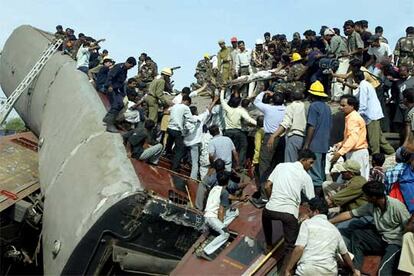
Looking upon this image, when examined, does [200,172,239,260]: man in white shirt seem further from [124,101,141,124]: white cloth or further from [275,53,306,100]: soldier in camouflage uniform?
[275,53,306,100]: soldier in camouflage uniform

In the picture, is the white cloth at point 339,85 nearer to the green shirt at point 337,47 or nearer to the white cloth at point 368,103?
the green shirt at point 337,47

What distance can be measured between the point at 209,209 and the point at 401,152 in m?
2.43

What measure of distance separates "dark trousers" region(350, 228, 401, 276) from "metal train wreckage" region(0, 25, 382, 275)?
83 centimetres

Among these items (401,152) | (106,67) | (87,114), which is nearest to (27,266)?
(87,114)

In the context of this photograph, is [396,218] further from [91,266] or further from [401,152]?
[91,266]

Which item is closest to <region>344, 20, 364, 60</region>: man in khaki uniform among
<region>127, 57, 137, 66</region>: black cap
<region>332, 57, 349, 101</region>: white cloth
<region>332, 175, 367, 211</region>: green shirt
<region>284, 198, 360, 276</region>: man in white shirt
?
<region>332, 57, 349, 101</region>: white cloth

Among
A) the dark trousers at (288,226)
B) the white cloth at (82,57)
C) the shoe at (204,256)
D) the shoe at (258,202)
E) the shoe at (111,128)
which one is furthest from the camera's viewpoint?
the white cloth at (82,57)

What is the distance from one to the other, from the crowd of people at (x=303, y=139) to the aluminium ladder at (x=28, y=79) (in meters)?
0.40

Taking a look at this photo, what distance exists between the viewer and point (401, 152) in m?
7.00

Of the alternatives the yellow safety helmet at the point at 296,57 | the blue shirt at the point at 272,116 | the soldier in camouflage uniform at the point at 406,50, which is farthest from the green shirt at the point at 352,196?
the yellow safety helmet at the point at 296,57

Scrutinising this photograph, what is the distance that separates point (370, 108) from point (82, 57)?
698 cm

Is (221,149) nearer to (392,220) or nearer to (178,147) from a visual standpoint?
(178,147)

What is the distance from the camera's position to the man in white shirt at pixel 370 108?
8.48 meters

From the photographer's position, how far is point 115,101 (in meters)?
9.82
